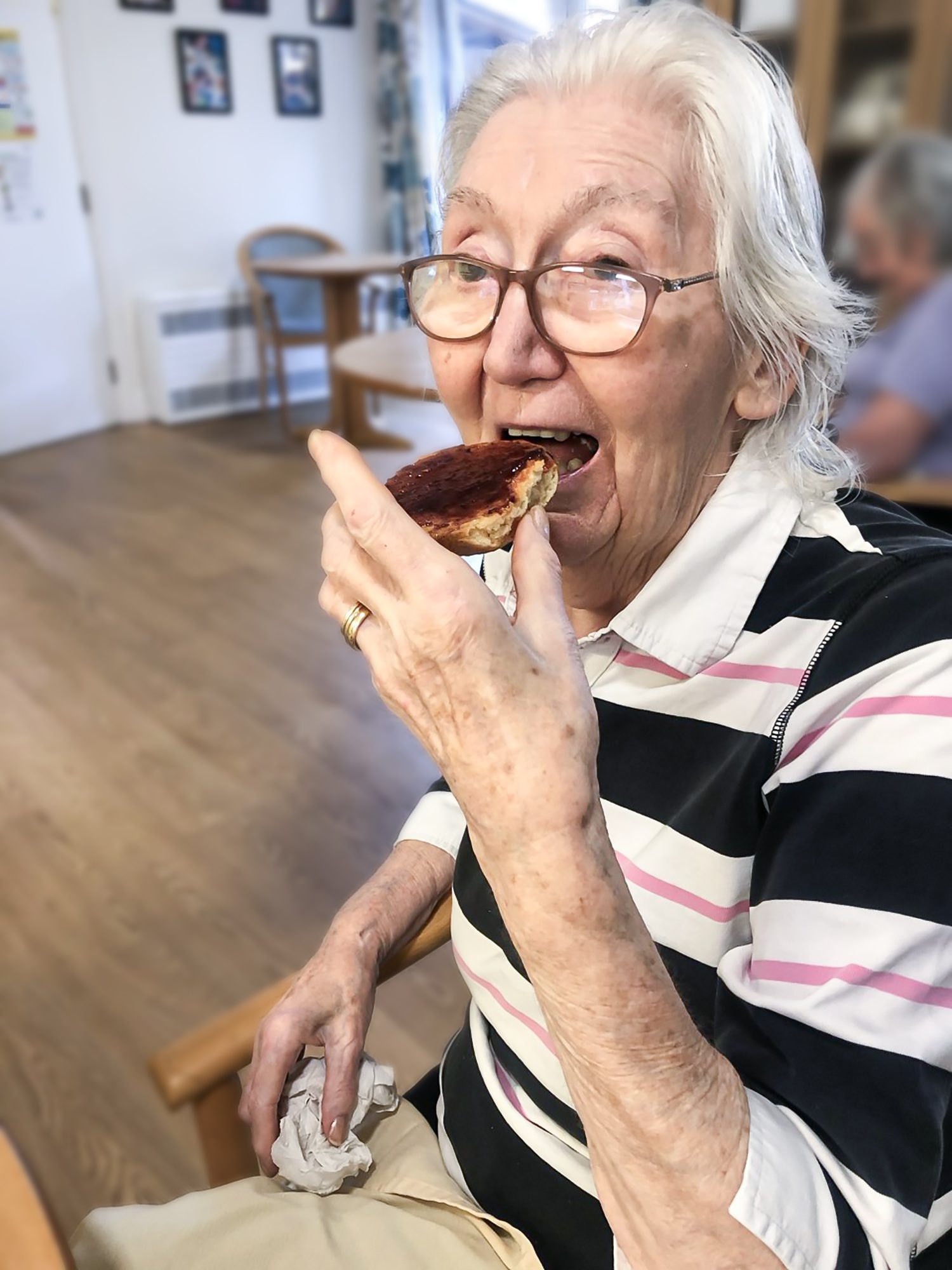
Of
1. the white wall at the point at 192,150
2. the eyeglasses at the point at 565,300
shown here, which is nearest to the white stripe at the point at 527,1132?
the eyeglasses at the point at 565,300

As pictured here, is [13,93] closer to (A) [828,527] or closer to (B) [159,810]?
(B) [159,810]

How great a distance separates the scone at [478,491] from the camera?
2.45 ft

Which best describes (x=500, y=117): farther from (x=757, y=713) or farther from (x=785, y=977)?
(x=785, y=977)

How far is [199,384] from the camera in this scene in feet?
19.3

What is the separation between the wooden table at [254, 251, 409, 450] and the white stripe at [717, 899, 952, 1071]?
4.67m

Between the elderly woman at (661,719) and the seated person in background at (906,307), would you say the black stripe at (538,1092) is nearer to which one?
the elderly woman at (661,719)

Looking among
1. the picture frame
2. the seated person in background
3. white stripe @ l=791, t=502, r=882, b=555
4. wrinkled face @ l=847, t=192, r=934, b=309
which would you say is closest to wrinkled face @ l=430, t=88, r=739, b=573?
white stripe @ l=791, t=502, r=882, b=555

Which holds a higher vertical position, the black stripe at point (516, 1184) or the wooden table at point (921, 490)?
the wooden table at point (921, 490)

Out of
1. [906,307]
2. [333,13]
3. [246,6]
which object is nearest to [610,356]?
[906,307]

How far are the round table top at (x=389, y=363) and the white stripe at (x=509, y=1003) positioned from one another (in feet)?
6.44

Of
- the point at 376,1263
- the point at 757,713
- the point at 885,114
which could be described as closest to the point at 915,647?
the point at 757,713

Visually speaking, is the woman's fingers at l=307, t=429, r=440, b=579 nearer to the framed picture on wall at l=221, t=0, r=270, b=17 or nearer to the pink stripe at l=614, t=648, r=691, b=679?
the pink stripe at l=614, t=648, r=691, b=679

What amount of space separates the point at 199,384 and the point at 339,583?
18.6 ft

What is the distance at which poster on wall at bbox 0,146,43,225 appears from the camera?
4891mm
